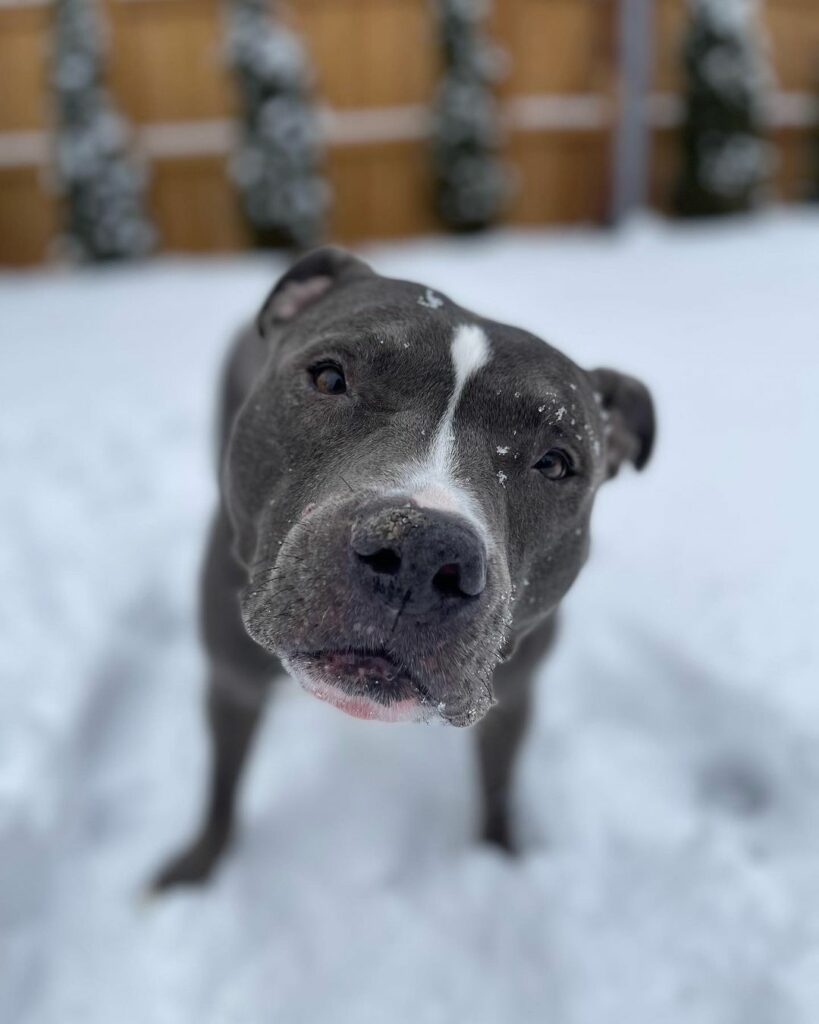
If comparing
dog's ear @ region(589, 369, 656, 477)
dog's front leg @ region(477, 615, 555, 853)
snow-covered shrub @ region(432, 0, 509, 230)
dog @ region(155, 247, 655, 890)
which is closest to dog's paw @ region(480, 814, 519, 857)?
dog's front leg @ region(477, 615, 555, 853)

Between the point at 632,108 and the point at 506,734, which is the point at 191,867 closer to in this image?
the point at 506,734

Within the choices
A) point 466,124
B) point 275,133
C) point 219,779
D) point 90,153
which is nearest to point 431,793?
point 219,779

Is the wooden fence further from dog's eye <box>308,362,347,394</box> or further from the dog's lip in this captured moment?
the dog's lip

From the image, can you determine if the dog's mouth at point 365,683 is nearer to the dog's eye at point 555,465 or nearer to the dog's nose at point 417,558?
the dog's nose at point 417,558

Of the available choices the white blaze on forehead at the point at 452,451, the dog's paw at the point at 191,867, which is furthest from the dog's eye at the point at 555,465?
the dog's paw at the point at 191,867

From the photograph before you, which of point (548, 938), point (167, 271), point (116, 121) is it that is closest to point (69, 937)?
point (548, 938)

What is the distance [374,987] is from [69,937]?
2.40 feet

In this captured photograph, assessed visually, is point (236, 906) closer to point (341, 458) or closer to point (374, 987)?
point (374, 987)

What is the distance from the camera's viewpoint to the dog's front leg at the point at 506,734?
2145 mm

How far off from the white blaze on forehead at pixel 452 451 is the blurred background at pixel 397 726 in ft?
4.10

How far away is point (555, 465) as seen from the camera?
1.85 metres

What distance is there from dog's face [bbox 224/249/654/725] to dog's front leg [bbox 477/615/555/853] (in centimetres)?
24

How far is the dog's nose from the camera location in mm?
1380

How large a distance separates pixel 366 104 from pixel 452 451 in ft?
27.2
